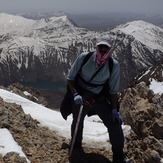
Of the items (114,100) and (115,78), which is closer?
(115,78)

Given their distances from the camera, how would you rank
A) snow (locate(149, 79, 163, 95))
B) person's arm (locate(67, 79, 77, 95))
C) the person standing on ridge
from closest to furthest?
the person standing on ridge, person's arm (locate(67, 79, 77, 95)), snow (locate(149, 79, 163, 95))

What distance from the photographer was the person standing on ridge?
864cm

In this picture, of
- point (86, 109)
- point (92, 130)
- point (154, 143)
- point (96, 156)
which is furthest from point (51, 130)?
point (154, 143)

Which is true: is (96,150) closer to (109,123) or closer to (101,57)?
(109,123)

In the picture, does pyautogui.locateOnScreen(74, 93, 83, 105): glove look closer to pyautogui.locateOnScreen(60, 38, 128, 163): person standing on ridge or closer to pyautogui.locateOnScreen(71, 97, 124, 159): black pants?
pyautogui.locateOnScreen(60, 38, 128, 163): person standing on ridge

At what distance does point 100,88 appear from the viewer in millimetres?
9078

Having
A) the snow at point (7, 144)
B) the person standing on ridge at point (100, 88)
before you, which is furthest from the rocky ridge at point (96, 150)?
the person standing on ridge at point (100, 88)

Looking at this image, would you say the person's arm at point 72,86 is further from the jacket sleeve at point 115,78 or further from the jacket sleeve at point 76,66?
the jacket sleeve at point 115,78

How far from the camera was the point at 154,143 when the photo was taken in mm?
9602

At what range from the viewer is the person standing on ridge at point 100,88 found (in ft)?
28.3

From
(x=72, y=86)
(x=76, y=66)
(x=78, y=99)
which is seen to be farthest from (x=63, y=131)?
(x=76, y=66)

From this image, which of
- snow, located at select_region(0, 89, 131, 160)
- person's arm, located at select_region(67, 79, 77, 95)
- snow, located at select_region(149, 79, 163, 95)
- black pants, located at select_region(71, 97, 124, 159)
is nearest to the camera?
black pants, located at select_region(71, 97, 124, 159)

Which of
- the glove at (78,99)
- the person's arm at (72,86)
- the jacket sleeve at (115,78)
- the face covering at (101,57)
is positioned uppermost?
the face covering at (101,57)

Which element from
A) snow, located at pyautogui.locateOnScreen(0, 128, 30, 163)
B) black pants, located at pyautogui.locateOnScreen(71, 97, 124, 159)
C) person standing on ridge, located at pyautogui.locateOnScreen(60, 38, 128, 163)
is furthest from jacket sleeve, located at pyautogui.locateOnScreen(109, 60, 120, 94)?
snow, located at pyautogui.locateOnScreen(0, 128, 30, 163)
